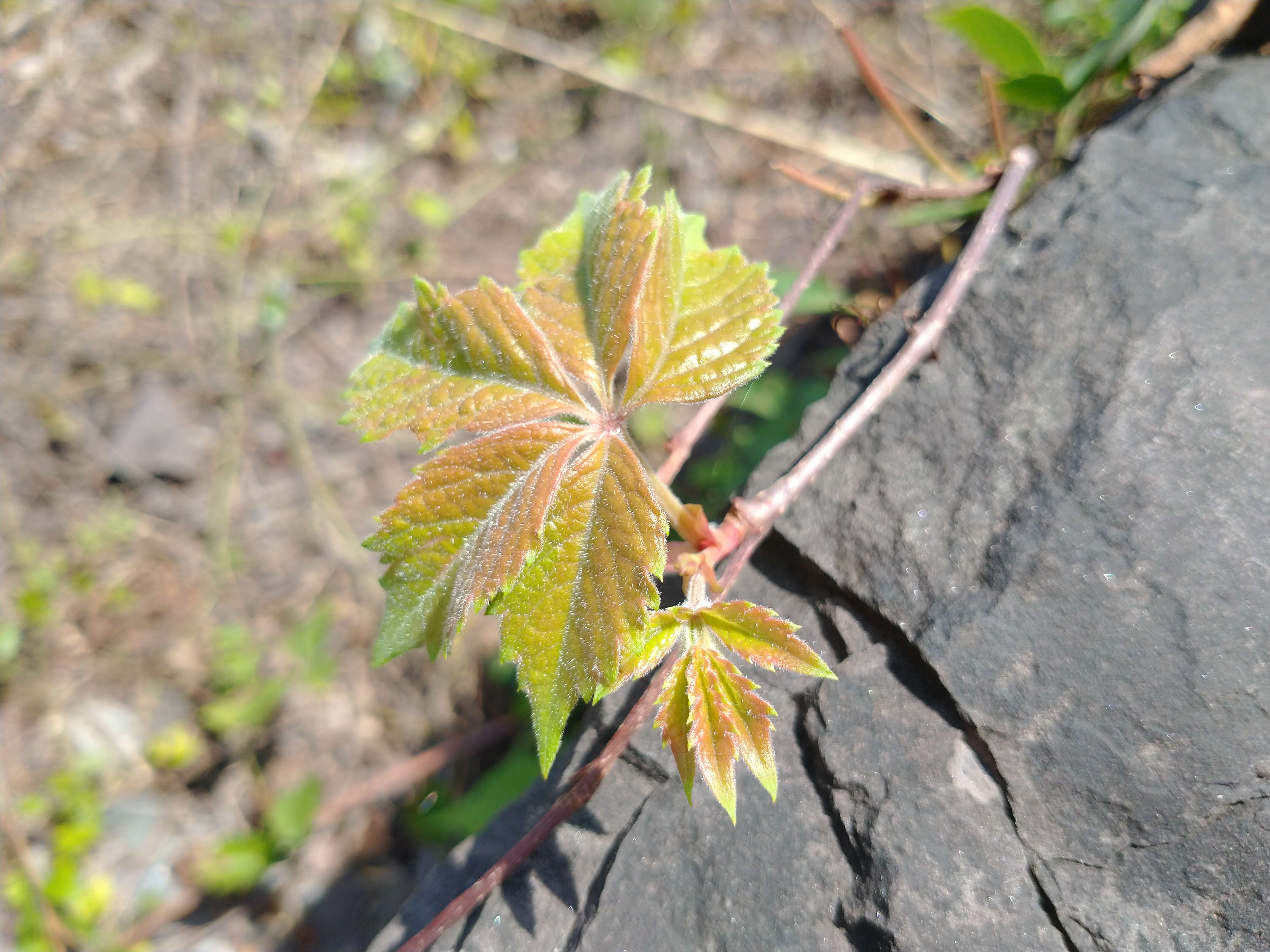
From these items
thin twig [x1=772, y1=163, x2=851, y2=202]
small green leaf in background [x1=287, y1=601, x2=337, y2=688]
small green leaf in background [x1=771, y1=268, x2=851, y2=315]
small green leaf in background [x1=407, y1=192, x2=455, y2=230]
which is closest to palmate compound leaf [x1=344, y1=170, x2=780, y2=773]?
thin twig [x1=772, y1=163, x2=851, y2=202]

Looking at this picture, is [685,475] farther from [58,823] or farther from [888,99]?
[58,823]

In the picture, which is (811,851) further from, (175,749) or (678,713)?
(175,749)

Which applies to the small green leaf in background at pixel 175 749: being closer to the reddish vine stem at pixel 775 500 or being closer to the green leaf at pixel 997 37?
the reddish vine stem at pixel 775 500

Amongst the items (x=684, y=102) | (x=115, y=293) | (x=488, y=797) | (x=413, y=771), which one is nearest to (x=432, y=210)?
(x=684, y=102)

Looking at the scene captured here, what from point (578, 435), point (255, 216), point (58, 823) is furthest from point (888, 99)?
point (58, 823)

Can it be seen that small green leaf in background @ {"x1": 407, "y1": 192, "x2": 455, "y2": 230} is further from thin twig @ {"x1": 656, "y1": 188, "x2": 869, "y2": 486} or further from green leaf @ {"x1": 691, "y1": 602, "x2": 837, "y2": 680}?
green leaf @ {"x1": 691, "y1": 602, "x2": 837, "y2": 680}
